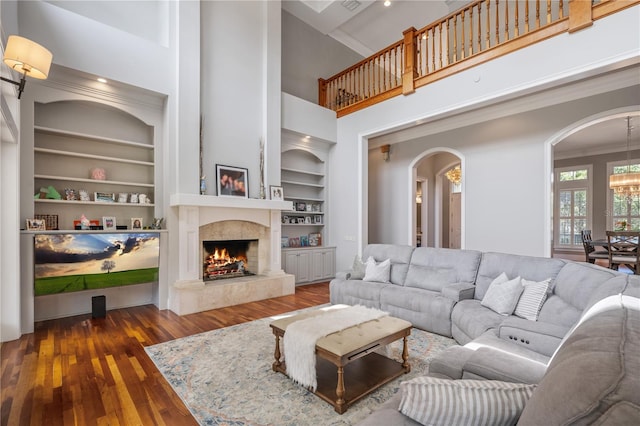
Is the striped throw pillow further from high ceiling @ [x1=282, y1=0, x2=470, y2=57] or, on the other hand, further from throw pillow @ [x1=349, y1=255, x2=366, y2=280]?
high ceiling @ [x1=282, y1=0, x2=470, y2=57]

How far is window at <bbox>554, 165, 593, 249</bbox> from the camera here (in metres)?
9.74

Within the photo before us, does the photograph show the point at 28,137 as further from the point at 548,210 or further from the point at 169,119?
the point at 548,210

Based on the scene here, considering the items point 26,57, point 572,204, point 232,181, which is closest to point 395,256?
point 232,181

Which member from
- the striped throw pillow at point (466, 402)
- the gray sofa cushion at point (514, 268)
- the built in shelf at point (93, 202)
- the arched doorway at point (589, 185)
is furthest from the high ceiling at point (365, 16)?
the striped throw pillow at point (466, 402)

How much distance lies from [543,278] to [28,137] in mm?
6039

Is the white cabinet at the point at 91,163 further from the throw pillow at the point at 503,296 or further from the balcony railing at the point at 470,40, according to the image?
the throw pillow at the point at 503,296

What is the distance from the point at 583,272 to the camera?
268 centimetres

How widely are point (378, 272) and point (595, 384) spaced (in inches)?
156

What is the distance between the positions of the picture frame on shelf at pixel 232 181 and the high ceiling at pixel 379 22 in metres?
3.97

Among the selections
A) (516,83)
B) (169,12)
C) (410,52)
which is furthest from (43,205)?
(516,83)

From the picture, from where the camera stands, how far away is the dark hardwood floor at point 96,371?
2191 mm

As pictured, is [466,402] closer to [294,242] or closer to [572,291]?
[572,291]

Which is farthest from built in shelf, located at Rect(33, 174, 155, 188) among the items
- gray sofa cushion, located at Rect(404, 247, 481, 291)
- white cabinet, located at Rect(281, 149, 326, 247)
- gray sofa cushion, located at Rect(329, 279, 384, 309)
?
gray sofa cushion, located at Rect(404, 247, 481, 291)

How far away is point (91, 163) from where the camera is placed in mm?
4656
